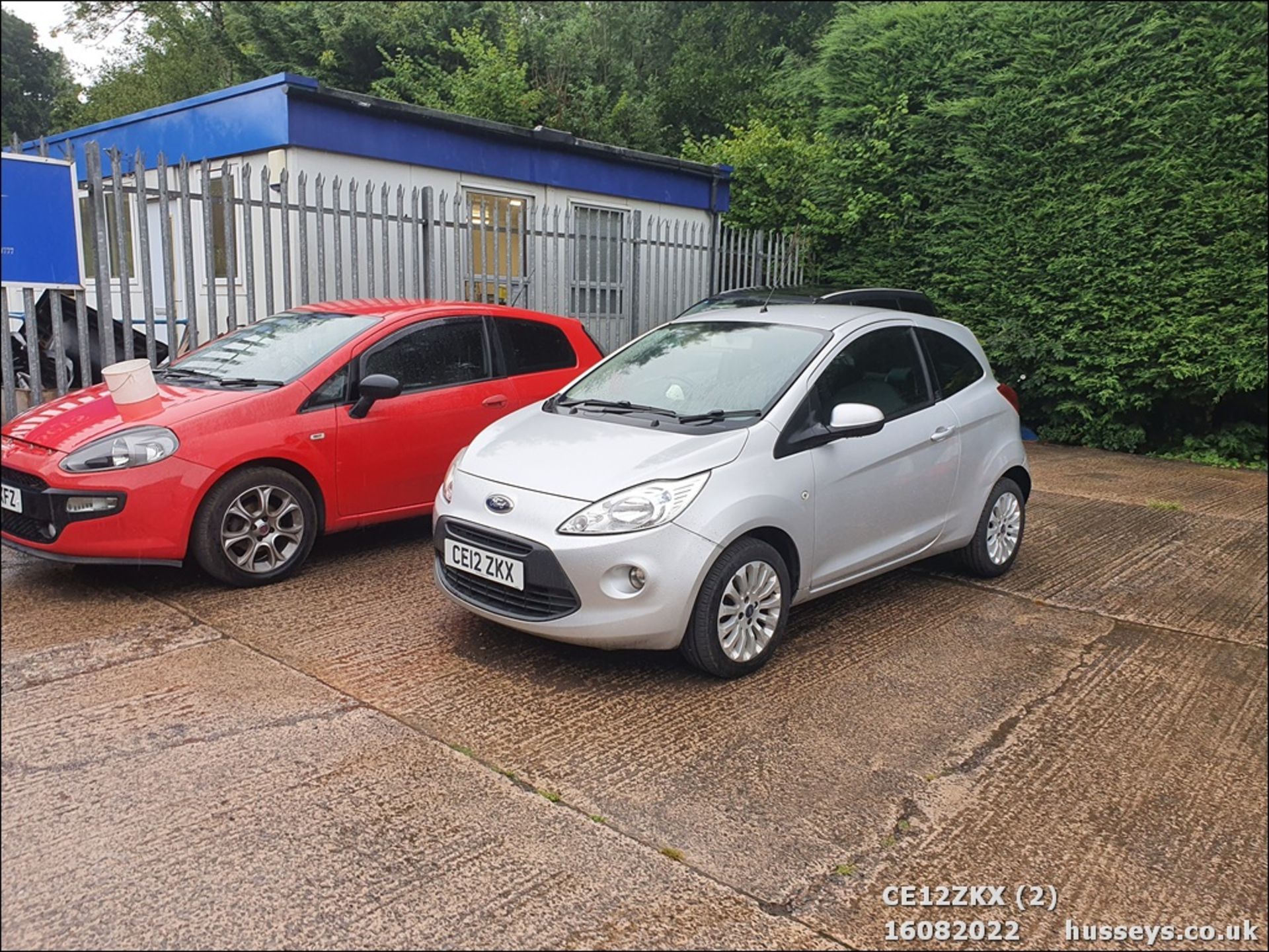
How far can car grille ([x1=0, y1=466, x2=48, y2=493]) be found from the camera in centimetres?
417

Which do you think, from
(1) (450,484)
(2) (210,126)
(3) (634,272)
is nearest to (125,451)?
(1) (450,484)

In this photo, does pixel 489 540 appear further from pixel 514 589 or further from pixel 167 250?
pixel 167 250

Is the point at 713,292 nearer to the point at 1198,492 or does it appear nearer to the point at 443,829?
the point at 1198,492

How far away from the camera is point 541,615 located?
156 inches

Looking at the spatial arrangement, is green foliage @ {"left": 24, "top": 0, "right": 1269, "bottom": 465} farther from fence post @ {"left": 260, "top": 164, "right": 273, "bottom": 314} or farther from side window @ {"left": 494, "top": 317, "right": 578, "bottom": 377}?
side window @ {"left": 494, "top": 317, "right": 578, "bottom": 377}

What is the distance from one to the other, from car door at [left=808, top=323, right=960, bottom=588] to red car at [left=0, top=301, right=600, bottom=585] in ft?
7.83

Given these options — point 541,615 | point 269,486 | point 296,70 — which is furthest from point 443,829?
point 296,70

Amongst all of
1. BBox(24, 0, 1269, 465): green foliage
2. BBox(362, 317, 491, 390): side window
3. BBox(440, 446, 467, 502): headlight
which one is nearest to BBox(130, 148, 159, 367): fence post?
BBox(24, 0, 1269, 465): green foliage

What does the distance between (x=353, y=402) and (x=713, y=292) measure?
26.0 ft

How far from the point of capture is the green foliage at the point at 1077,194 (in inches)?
378

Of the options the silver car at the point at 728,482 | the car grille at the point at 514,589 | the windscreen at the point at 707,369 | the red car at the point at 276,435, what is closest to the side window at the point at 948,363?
the silver car at the point at 728,482

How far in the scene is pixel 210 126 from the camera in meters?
9.85

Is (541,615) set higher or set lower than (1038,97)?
lower

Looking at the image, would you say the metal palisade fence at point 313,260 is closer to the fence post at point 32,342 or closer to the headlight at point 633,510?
the fence post at point 32,342
